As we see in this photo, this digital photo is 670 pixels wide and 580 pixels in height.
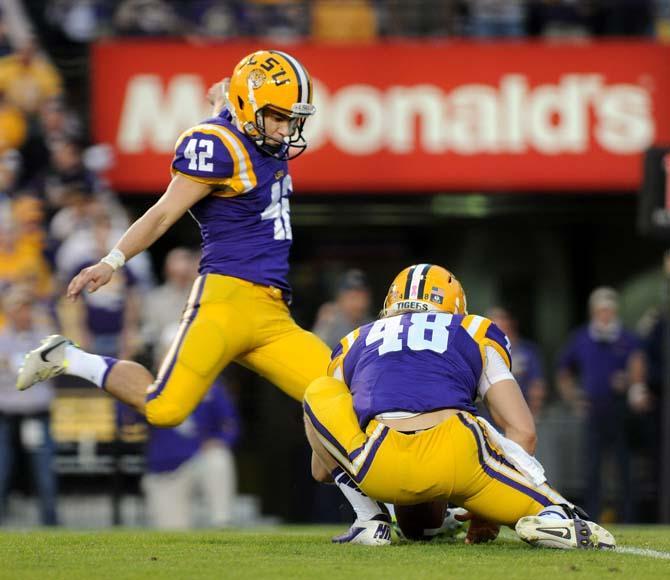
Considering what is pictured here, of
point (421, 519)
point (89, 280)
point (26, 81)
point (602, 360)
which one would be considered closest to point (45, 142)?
point (26, 81)

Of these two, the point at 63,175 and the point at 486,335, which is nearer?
the point at 486,335

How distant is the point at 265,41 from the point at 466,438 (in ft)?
27.0

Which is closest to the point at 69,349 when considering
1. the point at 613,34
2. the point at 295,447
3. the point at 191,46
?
the point at 295,447

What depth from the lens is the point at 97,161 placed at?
42.4 ft

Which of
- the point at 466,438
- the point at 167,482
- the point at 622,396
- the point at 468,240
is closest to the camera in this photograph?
the point at 466,438

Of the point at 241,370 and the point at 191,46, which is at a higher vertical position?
the point at 191,46

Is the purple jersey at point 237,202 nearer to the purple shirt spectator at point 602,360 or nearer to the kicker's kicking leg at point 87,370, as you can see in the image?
the kicker's kicking leg at point 87,370

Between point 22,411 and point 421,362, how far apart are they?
5.57m

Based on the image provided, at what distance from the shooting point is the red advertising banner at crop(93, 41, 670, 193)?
13328mm

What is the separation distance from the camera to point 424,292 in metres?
5.84

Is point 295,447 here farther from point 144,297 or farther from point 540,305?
point 540,305

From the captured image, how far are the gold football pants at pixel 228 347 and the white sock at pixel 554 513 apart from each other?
4.50 feet

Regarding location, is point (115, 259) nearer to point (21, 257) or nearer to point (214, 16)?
point (21, 257)

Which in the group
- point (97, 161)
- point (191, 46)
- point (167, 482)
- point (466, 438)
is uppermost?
point (191, 46)
